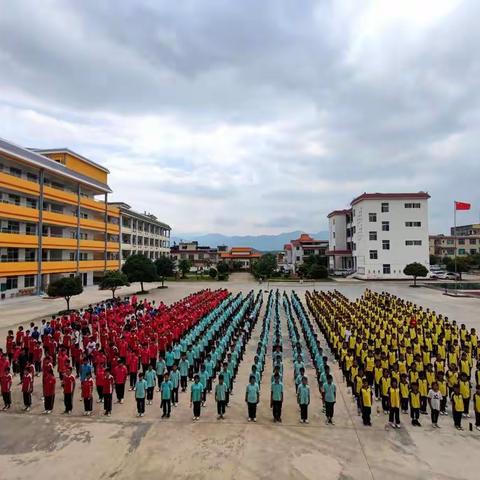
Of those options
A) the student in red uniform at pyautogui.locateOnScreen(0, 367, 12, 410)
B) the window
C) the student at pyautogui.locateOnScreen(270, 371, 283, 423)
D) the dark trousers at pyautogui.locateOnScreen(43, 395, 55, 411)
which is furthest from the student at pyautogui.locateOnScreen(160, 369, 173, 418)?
the window

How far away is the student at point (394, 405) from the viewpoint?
7438 mm

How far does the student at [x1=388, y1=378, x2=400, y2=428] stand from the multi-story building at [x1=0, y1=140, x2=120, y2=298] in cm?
2554

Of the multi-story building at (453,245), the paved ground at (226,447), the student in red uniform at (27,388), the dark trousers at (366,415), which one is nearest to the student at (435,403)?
the paved ground at (226,447)

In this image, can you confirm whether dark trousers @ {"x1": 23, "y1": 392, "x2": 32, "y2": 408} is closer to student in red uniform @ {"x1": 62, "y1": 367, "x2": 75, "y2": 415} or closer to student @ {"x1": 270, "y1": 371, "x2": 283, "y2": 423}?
student in red uniform @ {"x1": 62, "y1": 367, "x2": 75, "y2": 415}

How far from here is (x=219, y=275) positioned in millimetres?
50000

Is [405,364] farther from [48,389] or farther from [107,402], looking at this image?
[48,389]

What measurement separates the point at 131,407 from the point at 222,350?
11.4 feet

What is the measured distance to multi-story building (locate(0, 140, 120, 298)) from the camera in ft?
86.5

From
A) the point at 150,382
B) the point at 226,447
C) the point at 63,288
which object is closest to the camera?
the point at 226,447

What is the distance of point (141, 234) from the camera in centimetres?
5422

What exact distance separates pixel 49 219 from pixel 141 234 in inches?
946

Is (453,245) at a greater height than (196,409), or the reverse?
(453,245)

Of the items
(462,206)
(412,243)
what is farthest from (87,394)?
(412,243)

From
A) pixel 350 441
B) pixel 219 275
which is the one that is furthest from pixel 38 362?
pixel 219 275
